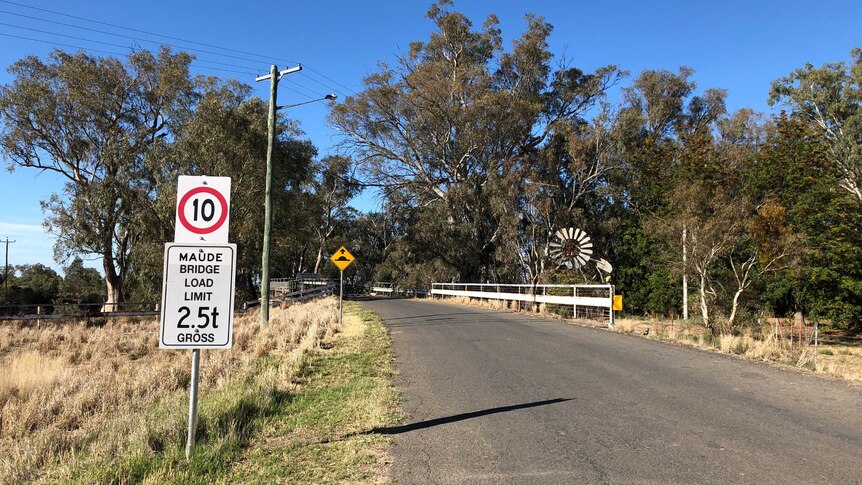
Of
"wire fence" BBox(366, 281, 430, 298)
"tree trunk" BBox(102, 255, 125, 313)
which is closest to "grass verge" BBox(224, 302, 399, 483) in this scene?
"tree trunk" BBox(102, 255, 125, 313)

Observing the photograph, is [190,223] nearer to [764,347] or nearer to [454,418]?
[454,418]

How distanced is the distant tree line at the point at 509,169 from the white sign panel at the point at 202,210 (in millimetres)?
17770

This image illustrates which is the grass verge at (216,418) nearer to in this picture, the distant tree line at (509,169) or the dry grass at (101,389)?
the dry grass at (101,389)

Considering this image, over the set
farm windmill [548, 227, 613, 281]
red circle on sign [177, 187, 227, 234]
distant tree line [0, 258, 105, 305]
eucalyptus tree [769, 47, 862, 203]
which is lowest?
distant tree line [0, 258, 105, 305]

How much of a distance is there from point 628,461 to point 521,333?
10.6 m

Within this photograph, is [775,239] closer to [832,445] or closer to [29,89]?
[832,445]

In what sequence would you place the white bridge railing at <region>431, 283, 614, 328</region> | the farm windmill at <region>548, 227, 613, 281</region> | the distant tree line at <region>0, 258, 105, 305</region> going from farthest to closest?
the distant tree line at <region>0, 258, 105, 305</region>
the farm windmill at <region>548, 227, 613, 281</region>
the white bridge railing at <region>431, 283, 614, 328</region>

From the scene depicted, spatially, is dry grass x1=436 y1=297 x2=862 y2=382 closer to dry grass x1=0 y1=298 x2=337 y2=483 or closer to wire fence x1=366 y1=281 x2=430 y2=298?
dry grass x1=0 y1=298 x2=337 y2=483

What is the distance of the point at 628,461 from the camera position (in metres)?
5.09

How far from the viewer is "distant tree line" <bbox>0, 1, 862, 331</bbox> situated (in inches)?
908

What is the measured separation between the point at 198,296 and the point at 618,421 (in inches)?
190

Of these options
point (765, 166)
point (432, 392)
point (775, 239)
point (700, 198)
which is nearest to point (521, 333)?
point (432, 392)

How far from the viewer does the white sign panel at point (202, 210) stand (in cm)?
509

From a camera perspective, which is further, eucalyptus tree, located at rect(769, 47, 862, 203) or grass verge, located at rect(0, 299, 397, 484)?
eucalyptus tree, located at rect(769, 47, 862, 203)
